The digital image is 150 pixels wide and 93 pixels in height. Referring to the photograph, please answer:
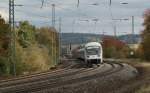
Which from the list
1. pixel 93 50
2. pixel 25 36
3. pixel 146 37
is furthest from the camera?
pixel 146 37

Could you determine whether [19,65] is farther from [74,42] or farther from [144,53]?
[74,42]

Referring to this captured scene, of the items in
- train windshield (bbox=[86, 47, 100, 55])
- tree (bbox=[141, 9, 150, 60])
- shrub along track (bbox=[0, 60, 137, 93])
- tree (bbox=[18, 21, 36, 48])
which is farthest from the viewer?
tree (bbox=[141, 9, 150, 60])

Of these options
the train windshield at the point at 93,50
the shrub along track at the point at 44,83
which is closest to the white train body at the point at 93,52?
the train windshield at the point at 93,50

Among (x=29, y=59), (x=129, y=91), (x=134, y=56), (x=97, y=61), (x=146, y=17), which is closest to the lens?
(x=129, y=91)

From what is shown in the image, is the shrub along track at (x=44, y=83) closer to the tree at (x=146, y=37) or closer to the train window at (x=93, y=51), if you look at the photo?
the train window at (x=93, y=51)

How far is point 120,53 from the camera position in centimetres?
12862

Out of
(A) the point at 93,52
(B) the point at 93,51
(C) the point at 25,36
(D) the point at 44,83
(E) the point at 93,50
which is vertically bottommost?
(D) the point at 44,83

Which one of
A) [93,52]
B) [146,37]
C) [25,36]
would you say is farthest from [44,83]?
[146,37]

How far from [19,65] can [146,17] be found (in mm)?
57566

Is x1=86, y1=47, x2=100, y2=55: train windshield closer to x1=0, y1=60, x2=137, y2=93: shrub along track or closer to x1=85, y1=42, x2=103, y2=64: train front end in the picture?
x1=85, y1=42, x2=103, y2=64: train front end

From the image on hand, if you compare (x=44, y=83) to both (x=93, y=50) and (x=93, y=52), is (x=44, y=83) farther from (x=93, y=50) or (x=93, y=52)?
(x=93, y=52)

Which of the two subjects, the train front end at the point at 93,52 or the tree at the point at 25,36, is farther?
the tree at the point at 25,36

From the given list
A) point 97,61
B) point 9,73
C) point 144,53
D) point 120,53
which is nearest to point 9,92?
point 9,73

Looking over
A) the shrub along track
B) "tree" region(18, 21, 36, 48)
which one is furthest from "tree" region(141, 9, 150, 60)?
the shrub along track
